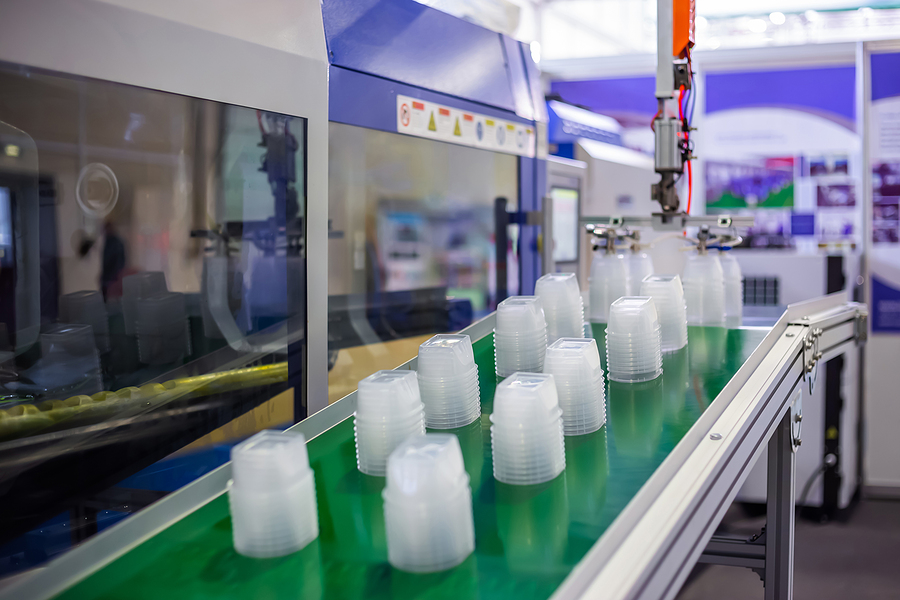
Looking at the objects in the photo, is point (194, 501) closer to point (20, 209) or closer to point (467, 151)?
point (20, 209)

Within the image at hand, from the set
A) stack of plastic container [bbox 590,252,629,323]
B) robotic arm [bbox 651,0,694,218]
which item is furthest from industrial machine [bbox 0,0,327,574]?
robotic arm [bbox 651,0,694,218]

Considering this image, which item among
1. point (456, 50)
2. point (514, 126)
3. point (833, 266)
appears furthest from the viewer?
point (833, 266)

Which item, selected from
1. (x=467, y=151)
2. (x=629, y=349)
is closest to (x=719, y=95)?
(x=467, y=151)

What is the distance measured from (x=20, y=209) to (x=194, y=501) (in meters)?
0.66

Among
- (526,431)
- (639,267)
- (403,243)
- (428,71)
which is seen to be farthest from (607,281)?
(526,431)

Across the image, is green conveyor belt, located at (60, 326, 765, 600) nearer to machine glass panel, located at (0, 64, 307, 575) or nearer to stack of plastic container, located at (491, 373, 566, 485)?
stack of plastic container, located at (491, 373, 566, 485)

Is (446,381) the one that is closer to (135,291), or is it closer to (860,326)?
(135,291)

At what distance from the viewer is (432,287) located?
276 centimetres

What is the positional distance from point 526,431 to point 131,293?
3.11 feet

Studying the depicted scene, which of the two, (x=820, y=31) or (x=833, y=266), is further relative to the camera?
(x=820, y=31)

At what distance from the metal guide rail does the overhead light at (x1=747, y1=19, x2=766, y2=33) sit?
482cm

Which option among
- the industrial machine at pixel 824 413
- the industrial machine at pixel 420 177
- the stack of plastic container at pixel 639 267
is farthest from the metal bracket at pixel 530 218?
the industrial machine at pixel 824 413

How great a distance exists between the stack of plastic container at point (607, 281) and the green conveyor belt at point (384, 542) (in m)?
0.78

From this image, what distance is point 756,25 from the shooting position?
5.40 metres
